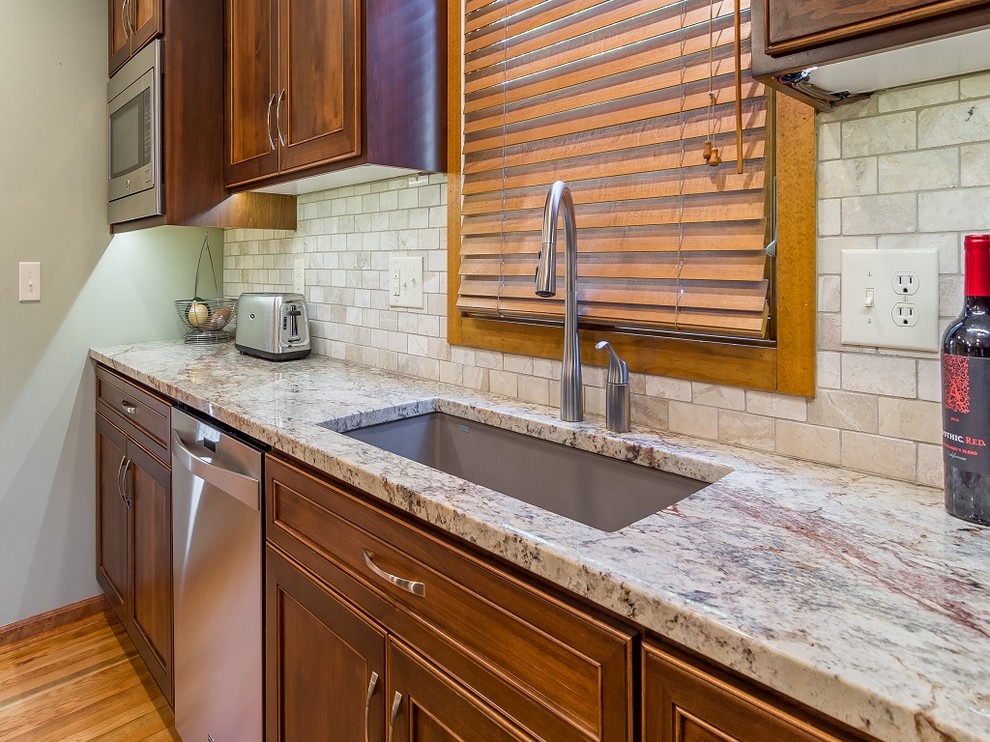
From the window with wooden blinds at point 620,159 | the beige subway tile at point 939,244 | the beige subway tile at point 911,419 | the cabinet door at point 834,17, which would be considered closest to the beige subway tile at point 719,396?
the window with wooden blinds at point 620,159

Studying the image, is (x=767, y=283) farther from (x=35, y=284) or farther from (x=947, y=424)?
(x=35, y=284)

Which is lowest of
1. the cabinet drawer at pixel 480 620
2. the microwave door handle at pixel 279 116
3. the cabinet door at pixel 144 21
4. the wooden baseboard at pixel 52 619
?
the wooden baseboard at pixel 52 619

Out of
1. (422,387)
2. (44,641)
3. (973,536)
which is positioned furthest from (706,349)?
(44,641)

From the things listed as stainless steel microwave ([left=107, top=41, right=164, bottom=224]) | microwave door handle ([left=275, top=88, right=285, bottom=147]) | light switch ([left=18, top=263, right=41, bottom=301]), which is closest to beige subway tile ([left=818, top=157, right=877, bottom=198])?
microwave door handle ([left=275, top=88, right=285, bottom=147])

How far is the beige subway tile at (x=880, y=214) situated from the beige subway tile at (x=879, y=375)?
0.19 meters

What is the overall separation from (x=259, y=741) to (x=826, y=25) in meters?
1.56

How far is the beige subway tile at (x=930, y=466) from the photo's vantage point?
879mm

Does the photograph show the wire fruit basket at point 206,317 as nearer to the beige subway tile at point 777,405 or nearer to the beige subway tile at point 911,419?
the beige subway tile at point 777,405

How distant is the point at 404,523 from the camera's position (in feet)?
2.97

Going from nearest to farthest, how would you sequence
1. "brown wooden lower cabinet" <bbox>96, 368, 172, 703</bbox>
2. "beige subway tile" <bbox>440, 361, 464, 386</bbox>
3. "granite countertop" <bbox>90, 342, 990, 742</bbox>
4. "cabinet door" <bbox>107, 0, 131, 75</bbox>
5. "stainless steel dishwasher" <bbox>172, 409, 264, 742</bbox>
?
"granite countertop" <bbox>90, 342, 990, 742</bbox>, "stainless steel dishwasher" <bbox>172, 409, 264, 742</bbox>, "beige subway tile" <bbox>440, 361, 464, 386</bbox>, "brown wooden lower cabinet" <bbox>96, 368, 172, 703</bbox>, "cabinet door" <bbox>107, 0, 131, 75</bbox>

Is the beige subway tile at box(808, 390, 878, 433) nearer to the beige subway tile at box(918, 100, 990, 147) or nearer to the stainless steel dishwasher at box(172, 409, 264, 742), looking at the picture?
the beige subway tile at box(918, 100, 990, 147)

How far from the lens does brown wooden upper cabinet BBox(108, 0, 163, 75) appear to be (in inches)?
79.2

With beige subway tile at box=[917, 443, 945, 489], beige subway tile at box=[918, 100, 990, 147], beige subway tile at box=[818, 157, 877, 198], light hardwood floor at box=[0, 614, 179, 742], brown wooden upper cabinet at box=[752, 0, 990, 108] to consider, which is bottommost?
light hardwood floor at box=[0, 614, 179, 742]

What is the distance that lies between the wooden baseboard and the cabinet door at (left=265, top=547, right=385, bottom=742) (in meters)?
1.59
